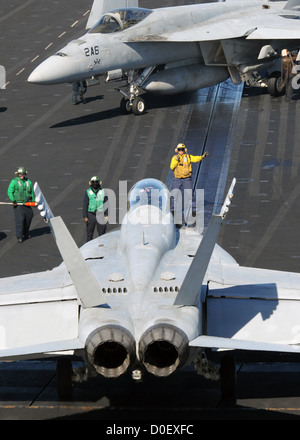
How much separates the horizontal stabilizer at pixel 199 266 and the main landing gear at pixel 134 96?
20.1m

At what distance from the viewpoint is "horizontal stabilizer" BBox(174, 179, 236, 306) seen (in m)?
13.9

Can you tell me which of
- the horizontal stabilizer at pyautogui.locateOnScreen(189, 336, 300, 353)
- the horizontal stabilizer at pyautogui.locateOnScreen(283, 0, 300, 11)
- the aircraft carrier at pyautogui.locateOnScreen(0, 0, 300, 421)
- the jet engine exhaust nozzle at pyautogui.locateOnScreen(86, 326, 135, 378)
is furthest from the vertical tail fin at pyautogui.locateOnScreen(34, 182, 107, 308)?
the horizontal stabilizer at pyautogui.locateOnScreen(283, 0, 300, 11)

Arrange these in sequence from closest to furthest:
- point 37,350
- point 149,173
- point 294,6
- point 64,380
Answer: point 37,350 < point 64,380 < point 149,173 < point 294,6

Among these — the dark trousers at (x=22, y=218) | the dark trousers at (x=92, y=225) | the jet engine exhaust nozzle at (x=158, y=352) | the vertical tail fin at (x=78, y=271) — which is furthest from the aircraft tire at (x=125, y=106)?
the jet engine exhaust nozzle at (x=158, y=352)

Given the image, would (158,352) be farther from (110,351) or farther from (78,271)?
(78,271)

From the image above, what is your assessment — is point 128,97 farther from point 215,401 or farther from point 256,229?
point 215,401

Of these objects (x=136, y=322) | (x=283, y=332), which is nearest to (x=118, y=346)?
(x=136, y=322)

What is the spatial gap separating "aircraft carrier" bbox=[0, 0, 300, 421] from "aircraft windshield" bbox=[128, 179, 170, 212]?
3.07 meters

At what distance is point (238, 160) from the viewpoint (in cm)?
2934

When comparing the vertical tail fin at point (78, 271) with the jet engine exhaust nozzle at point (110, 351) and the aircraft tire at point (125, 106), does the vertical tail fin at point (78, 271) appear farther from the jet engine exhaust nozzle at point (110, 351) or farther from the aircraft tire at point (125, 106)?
the aircraft tire at point (125, 106)

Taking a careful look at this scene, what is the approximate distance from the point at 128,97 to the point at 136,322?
812 inches

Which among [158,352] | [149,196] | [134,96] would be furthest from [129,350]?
[134,96]

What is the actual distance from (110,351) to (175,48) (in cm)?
2169

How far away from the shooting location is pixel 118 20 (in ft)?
109
